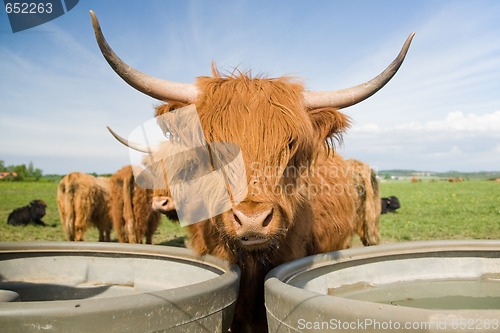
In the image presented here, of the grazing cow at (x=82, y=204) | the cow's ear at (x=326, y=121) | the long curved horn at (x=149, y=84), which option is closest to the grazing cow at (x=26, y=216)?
the grazing cow at (x=82, y=204)

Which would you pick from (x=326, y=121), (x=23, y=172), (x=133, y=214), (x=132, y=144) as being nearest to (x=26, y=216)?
(x=133, y=214)

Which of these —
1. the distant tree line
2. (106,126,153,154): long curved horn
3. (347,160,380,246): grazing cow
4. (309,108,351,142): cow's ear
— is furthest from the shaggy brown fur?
the distant tree line

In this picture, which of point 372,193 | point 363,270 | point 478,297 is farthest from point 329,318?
point 372,193

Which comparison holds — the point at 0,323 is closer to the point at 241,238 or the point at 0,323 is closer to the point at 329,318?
the point at 329,318

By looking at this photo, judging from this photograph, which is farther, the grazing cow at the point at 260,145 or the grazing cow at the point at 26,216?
the grazing cow at the point at 26,216

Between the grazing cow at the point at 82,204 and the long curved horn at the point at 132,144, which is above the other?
the long curved horn at the point at 132,144

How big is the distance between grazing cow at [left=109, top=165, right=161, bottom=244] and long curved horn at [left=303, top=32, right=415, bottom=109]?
5999 millimetres

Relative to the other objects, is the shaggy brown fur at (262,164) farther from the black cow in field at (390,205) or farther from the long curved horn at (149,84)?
Answer: the black cow in field at (390,205)

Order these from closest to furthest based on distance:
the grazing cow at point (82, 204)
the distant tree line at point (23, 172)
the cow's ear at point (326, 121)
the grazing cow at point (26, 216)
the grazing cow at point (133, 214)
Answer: the cow's ear at point (326, 121) → the grazing cow at point (133, 214) → the grazing cow at point (82, 204) → the grazing cow at point (26, 216) → the distant tree line at point (23, 172)

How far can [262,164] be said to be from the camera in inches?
91.5

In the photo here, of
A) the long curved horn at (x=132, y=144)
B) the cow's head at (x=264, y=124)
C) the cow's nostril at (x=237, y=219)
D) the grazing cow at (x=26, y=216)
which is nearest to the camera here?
the cow's nostril at (x=237, y=219)

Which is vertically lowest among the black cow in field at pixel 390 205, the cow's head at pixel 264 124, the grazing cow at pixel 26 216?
the black cow in field at pixel 390 205

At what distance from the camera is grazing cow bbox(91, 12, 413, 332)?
7.20ft

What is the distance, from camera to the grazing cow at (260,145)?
2193mm
